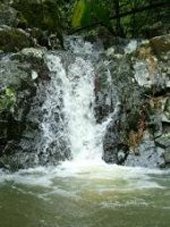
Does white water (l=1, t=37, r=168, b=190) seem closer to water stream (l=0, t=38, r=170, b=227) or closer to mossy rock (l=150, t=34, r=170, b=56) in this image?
water stream (l=0, t=38, r=170, b=227)

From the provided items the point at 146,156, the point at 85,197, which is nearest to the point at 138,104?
the point at 146,156

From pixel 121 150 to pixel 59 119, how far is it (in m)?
1.24

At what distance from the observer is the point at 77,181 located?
620cm

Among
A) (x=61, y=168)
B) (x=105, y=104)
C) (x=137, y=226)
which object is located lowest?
(x=137, y=226)

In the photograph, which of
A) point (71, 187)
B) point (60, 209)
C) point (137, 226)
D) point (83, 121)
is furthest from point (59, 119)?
point (137, 226)

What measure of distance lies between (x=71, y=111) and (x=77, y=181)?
2.37m

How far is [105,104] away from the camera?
834cm

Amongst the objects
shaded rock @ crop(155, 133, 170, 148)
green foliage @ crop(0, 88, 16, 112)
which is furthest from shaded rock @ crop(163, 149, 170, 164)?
green foliage @ crop(0, 88, 16, 112)

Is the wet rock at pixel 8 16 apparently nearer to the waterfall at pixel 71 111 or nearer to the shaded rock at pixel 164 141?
the waterfall at pixel 71 111

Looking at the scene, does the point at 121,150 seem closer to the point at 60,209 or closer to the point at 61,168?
the point at 61,168

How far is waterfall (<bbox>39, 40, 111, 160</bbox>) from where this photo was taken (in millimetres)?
7855

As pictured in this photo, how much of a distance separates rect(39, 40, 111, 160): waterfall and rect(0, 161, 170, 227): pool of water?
0.62 m

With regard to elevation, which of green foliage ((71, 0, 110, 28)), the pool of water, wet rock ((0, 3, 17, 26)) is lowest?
the pool of water

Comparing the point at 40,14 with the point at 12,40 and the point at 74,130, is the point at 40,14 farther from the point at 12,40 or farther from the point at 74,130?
the point at 74,130
